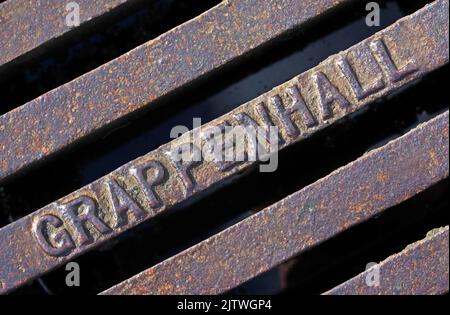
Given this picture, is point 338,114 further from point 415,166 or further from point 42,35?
point 42,35

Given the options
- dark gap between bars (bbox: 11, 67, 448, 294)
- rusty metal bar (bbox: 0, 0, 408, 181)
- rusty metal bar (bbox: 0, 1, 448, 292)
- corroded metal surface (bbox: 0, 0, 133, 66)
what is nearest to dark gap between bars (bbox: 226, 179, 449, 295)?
dark gap between bars (bbox: 11, 67, 448, 294)

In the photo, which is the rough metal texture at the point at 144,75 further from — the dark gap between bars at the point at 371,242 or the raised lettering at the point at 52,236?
the dark gap between bars at the point at 371,242

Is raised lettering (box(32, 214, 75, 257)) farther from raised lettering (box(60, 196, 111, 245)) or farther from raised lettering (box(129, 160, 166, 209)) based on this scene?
raised lettering (box(129, 160, 166, 209))

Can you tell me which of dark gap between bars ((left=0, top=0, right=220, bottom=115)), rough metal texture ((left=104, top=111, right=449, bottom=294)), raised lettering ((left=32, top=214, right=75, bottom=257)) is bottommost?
rough metal texture ((left=104, top=111, right=449, bottom=294))

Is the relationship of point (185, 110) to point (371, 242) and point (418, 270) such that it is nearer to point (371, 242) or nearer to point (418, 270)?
point (371, 242)
